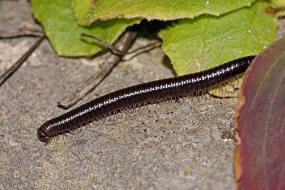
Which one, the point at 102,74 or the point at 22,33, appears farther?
the point at 22,33

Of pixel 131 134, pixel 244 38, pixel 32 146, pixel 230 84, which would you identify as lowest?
pixel 32 146

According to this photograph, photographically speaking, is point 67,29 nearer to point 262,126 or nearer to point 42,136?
point 42,136

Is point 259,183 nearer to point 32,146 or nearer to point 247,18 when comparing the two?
point 247,18

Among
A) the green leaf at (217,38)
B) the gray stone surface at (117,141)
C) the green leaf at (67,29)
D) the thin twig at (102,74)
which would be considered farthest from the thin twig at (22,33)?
the green leaf at (217,38)

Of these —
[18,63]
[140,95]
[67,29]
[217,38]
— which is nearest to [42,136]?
[140,95]

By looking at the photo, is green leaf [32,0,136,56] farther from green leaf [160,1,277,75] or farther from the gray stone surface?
green leaf [160,1,277,75]

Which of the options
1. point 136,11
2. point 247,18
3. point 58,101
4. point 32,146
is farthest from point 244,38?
point 32,146
